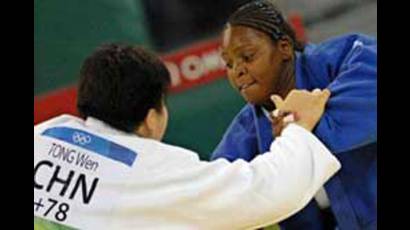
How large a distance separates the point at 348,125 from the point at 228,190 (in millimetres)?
235

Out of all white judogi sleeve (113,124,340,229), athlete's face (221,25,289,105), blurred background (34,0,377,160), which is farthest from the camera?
blurred background (34,0,377,160)

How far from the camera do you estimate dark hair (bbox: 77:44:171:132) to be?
61.8 inches

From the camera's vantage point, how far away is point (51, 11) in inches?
120

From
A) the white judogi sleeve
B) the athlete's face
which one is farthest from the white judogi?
the athlete's face

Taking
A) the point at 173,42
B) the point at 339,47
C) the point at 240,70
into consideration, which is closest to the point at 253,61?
the point at 240,70

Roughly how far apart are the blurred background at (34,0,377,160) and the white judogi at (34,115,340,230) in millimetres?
1346

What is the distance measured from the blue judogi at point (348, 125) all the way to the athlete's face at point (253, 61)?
5cm

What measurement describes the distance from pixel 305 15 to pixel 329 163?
1.98 meters

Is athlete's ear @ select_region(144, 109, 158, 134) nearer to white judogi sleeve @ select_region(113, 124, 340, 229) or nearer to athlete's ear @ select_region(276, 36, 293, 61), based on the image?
white judogi sleeve @ select_region(113, 124, 340, 229)

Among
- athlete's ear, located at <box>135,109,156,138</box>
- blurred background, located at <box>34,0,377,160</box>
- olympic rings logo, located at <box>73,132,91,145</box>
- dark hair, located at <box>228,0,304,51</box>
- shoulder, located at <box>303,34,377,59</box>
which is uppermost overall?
dark hair, located at <box>228,0,304,51</box>

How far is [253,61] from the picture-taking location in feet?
5.46

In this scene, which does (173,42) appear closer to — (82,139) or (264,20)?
(264,20)
